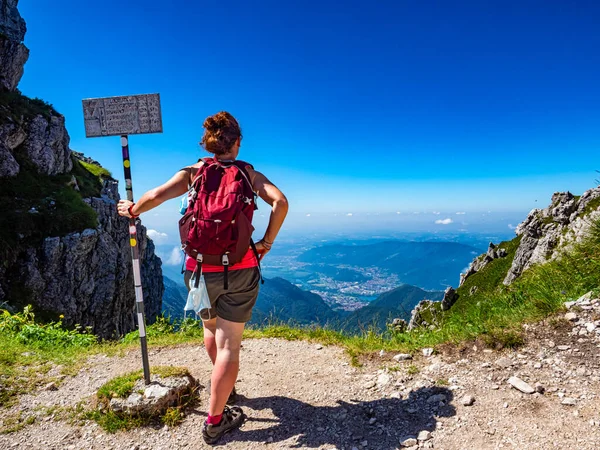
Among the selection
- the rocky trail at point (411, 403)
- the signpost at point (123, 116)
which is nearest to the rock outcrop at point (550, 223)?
the rocky trail at point (411, 403)

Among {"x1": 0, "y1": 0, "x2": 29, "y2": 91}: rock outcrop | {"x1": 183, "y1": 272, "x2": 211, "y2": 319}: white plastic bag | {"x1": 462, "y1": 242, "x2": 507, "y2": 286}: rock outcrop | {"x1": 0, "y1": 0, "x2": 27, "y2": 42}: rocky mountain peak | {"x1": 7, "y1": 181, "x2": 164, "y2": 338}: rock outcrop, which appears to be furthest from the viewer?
{"x1": 0, "y1": 0, "x2": 27, "y2": 42}: rocky mountain peak

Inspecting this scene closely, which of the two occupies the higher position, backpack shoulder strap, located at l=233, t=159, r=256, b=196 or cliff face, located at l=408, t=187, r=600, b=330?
backpack shoulder strap, located at l=233, t=159, r=256, b=196

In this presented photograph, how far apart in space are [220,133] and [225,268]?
1.47 metres

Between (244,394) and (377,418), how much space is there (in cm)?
197

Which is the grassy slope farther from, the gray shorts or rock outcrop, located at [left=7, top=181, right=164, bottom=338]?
the gray shorts

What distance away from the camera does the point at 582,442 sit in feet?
10.2

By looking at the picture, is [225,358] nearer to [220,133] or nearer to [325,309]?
[220,133]

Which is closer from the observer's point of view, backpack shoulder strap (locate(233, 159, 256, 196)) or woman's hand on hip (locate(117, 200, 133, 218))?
backpack shoulder strap (locate(233, 159, 256, 196))

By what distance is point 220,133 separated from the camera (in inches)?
143

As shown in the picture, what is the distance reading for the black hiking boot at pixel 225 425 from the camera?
3.72 m

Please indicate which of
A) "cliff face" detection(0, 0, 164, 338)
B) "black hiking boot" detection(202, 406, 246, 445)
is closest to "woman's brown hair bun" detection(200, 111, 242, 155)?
"black hiking boot" detection(202, 406, 246, 445)

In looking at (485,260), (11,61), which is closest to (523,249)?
(485,260)

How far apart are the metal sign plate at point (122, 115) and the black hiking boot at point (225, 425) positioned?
3606 mm

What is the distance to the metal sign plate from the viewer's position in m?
4.26
